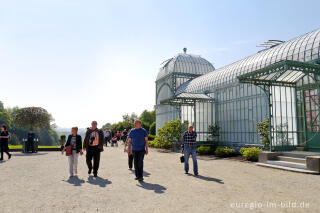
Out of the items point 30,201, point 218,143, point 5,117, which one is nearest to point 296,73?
point 218,143

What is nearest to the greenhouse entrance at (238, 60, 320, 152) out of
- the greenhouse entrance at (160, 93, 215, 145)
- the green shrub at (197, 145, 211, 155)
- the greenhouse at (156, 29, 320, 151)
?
the greenhouse at (156, 29, 320, 151)

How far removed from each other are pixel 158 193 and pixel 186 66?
83.1 ft

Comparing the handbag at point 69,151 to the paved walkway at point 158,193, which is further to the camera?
the handbag at point 69,151

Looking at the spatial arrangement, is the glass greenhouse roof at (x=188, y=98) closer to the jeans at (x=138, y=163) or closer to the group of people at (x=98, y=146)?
the group of people at (x=98, y=146)

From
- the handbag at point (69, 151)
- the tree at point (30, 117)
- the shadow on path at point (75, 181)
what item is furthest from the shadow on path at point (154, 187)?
the tree at point (30, 117)

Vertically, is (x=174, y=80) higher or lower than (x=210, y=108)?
higher

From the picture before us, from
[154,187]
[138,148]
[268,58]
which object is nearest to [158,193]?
[154,187]

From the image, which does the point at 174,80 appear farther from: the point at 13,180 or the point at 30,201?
the point at 30,201

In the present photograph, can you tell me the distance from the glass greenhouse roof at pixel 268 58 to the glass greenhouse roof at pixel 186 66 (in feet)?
14.9

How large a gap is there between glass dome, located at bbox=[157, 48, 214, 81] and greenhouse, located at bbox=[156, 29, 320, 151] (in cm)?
363

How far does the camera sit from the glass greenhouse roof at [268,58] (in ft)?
43.7

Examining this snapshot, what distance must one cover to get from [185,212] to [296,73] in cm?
1083

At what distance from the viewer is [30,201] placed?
521cm

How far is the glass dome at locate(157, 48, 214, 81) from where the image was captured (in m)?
29.6
